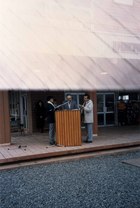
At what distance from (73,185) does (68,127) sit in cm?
253

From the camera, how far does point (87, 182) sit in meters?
4.52

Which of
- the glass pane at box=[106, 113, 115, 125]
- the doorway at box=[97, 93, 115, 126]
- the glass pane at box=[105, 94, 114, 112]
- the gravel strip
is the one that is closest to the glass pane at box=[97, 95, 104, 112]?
the doorway at box=[97, 93, 115, 126]

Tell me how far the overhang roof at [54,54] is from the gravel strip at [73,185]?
122 inches

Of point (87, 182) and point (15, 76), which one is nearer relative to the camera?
point (15, 76)

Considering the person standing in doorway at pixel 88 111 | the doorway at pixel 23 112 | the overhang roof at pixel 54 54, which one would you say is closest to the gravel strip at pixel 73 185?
the person standing in doorway at pixel 88 111

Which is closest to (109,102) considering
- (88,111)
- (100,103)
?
(100,103)

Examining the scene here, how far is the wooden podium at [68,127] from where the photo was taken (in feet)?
22.0

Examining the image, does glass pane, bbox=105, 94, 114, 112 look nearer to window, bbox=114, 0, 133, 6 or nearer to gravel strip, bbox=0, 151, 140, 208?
gravel strip, bbox=0, 151, 140, 208

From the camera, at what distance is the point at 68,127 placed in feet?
22.3

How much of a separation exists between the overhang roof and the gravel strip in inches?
122

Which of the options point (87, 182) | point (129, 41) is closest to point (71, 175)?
point (87, 182)

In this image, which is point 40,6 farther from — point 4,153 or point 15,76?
point 4,153

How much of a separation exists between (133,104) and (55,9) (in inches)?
497

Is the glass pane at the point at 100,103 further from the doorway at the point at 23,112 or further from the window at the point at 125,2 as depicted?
the window at the point at 125,2
